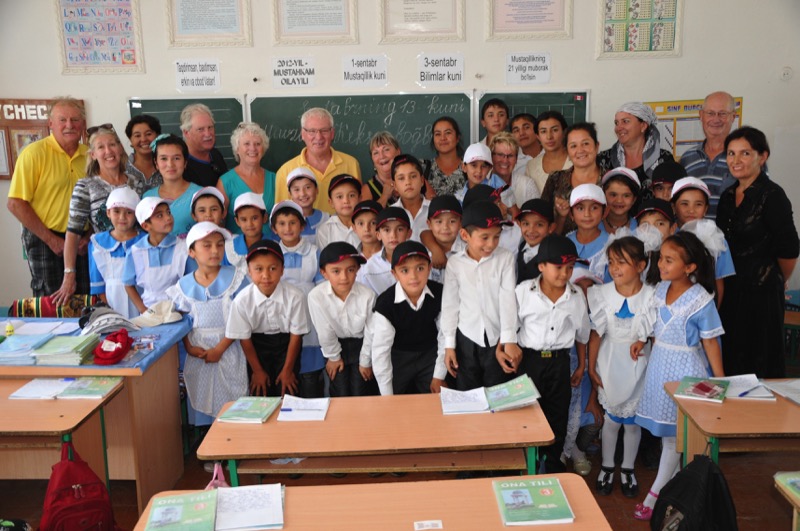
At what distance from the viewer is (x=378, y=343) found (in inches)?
118

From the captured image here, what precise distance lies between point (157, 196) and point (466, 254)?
1.86 m

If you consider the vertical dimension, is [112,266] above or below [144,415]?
above

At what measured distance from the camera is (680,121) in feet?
16.1

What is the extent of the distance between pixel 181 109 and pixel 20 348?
2.65 m

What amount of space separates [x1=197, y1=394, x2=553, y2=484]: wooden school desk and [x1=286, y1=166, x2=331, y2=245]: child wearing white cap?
152 centimetres

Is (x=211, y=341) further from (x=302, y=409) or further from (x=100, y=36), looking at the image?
(x=100, y=36)

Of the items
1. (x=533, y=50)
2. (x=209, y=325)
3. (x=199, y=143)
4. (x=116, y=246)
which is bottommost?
(x=209, y=325)

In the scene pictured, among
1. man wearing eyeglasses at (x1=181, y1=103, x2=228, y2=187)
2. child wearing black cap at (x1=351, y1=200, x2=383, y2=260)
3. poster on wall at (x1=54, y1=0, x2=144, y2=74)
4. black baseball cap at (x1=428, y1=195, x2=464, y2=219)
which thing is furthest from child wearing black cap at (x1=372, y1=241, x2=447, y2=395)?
poster on wall at (x1=54, y1=0, x2=144, y2=74)

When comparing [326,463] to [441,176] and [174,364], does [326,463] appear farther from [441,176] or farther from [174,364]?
[441,176]

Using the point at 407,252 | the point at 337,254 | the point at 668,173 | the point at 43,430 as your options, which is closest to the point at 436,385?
the point at 407,252

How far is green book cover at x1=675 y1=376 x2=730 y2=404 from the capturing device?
2.41 metres

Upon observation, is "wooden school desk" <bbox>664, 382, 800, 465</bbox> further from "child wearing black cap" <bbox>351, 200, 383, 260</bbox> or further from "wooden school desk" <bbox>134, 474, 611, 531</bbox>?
"child wearing black cap" <bbox>351, 200, 383, 260</bbox>

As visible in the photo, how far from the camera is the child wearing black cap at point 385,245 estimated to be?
3.15 m

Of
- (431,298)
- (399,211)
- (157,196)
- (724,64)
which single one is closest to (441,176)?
(399,211)
